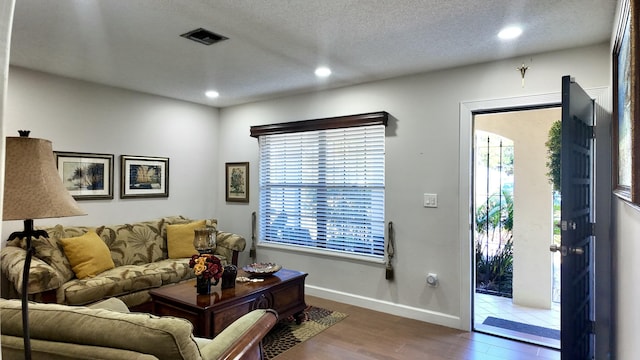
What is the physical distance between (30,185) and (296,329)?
103 inches

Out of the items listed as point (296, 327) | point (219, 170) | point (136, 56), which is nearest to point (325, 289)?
point (296, 327)

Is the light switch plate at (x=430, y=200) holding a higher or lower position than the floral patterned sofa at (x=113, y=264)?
higher

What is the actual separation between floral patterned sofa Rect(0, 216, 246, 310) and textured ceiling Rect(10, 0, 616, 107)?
1598 mm

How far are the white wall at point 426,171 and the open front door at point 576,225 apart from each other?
64 centimetres

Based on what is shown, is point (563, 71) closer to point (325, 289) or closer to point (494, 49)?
point (494, 49)

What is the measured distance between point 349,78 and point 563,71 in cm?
182

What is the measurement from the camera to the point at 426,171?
3557 millimetres

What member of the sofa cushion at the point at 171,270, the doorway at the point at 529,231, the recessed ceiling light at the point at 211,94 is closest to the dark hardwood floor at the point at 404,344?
the doorway at the point at 529,231

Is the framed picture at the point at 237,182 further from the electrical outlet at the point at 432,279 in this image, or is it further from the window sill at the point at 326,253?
the electrical outlet at the point at 432,279

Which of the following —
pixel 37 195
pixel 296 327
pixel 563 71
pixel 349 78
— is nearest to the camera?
pixel 37 195

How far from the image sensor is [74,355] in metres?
→ 1.17

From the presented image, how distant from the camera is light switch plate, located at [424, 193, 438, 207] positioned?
3.49 m

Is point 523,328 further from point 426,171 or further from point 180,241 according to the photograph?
point 180,241

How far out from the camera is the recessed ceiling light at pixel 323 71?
3447mm
